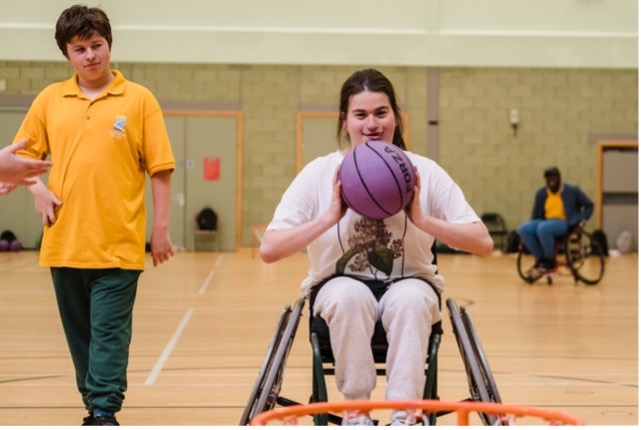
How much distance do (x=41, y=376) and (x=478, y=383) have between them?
2461 mm

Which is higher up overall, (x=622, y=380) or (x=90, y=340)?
(x=90, y=340)

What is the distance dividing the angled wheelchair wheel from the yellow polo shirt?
583 mm

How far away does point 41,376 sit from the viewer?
161 inches

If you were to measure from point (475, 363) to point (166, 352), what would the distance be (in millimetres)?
2870

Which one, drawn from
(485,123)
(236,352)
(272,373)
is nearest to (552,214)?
(236,352)

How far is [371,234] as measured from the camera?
8.21 ft

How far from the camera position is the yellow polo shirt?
2709 mm

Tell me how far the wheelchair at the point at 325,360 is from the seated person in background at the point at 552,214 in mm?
6166

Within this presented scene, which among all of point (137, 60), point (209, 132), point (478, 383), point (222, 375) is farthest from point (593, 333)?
point (209, 132)

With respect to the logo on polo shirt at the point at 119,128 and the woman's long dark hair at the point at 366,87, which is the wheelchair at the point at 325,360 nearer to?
the woman's long dark hair at the point at 366,87

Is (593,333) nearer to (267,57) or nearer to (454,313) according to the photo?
(267,57)

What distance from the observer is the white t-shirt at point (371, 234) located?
2500 mm

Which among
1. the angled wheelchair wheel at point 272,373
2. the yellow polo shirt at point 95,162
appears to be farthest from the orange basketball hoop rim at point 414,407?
the yellow polo shirt at point 95,162

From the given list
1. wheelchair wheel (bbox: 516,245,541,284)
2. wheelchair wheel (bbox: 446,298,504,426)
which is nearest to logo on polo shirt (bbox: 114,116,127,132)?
wheelchair wheel (bbox: 446,298,504,426)
